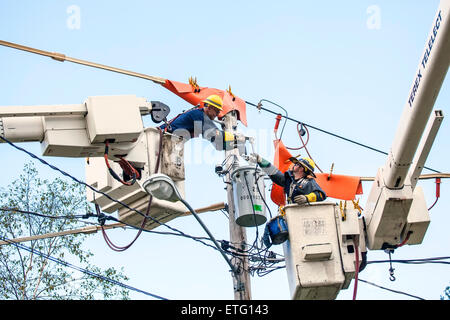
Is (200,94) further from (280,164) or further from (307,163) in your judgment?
(307,163)

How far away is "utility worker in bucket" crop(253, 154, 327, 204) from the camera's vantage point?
1010 centimetres

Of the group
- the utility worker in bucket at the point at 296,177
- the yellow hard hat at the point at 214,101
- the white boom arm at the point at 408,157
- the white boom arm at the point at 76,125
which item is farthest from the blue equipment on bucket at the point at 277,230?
the yellow hard hat at the point at 214,101

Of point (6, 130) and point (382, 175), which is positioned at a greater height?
point (6, 130)

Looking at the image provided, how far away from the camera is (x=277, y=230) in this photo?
9469mm

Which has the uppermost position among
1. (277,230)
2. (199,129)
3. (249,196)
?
(199,129)

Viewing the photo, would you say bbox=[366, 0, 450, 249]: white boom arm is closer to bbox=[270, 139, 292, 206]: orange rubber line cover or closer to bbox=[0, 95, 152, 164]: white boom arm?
bbox=[270, 139, 292, 206]: orange rubber line cover

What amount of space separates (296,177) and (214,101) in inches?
63.8

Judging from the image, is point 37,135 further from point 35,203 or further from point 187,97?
point 35,203

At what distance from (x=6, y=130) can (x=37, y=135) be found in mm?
321

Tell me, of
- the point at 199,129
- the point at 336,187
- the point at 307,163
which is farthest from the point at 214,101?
the point at 336,187

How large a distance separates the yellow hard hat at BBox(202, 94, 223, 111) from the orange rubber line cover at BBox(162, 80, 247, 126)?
27 cm

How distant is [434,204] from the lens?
9.74 meters

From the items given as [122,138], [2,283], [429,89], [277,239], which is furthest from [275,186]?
[2,283]

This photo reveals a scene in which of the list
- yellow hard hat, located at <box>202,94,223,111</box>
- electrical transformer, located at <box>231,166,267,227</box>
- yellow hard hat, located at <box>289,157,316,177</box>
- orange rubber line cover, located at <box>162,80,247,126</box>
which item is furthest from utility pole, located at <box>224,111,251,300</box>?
yellow hard hat, located at <box>289,157,316,177</box>
